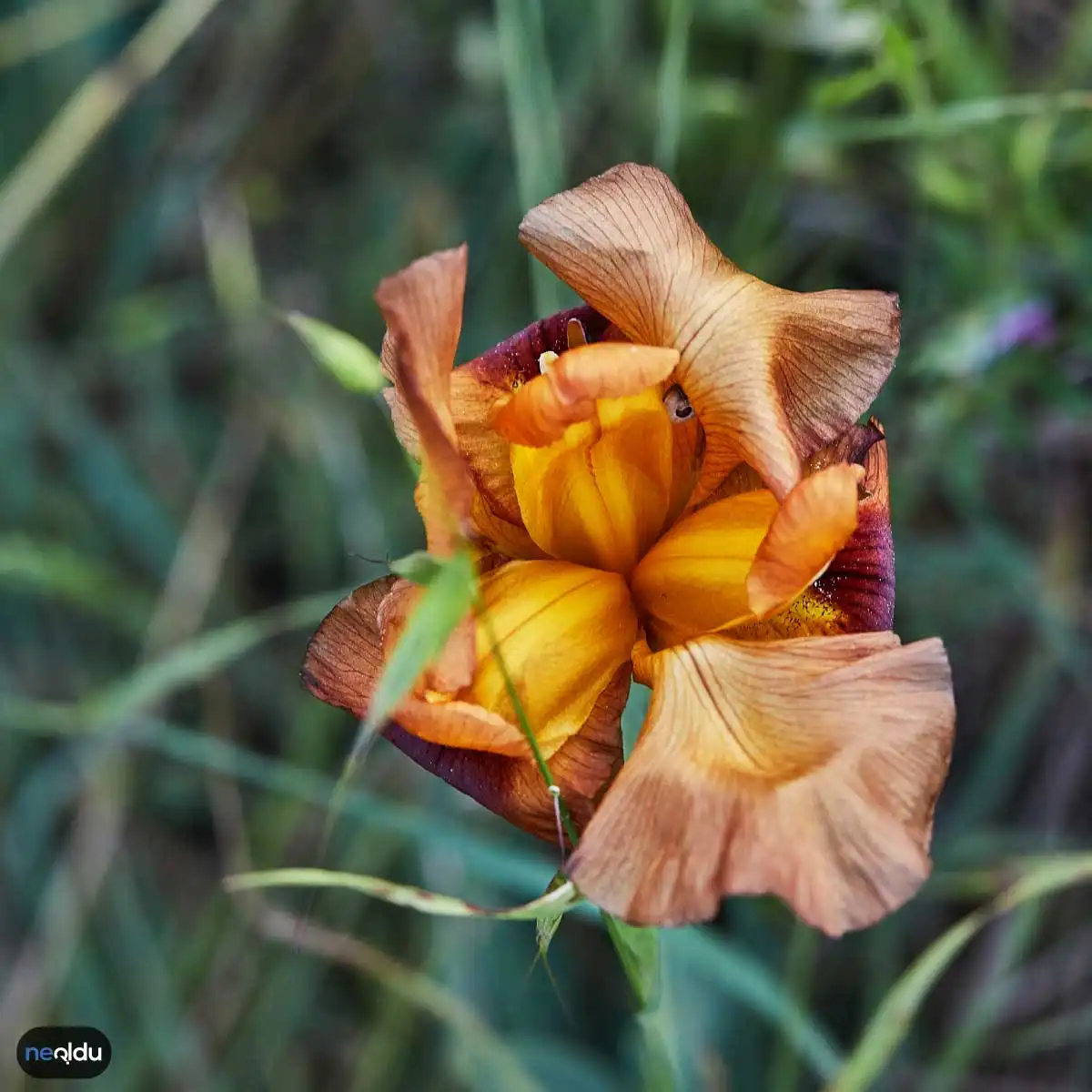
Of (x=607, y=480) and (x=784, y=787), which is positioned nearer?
(x=784, y=787)

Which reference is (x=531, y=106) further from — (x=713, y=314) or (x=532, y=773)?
(x=532, y=773)

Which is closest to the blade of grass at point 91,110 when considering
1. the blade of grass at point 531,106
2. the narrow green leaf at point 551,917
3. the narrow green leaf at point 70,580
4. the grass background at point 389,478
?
the grass background at point 389,478

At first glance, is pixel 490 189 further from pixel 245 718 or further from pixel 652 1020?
pixel 652 1020

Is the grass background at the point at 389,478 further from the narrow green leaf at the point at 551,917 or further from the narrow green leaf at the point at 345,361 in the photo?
the narrow green leaf at the point at 345,361

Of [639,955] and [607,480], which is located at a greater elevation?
[607,480]
